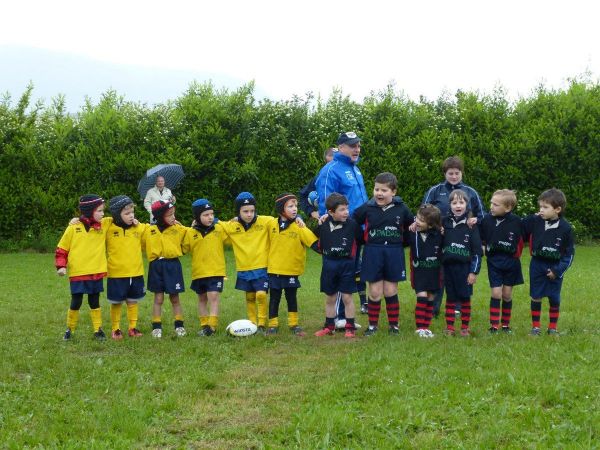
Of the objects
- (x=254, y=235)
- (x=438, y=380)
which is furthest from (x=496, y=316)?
(x=254, y=235)

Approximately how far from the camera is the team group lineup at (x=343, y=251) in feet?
25.8

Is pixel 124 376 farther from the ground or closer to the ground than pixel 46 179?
closer to the ground

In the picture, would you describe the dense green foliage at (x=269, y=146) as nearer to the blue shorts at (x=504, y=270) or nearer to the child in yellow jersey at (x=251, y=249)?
the child in yellow jersey at (x=251, y=249)

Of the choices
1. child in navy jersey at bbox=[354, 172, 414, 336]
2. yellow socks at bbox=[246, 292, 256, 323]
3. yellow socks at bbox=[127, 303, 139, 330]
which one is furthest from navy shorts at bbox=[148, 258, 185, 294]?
child in navy jersey at bbox=[354, 172, 414, 336]

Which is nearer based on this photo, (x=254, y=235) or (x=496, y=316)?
(x=496, y=316)

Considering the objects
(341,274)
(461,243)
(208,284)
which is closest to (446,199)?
(461,243)

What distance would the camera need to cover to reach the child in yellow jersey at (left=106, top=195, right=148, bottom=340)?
824cm

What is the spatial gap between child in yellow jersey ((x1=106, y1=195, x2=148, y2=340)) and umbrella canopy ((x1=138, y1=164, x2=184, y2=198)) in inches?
285

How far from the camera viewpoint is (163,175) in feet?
52.1

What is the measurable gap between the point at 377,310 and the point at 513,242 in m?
1.69

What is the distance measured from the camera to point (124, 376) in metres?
6.31

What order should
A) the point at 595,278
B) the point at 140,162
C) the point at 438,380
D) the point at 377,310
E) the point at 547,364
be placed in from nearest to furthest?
the point at 438,380 → the point at 547,364 → the point at 377,310 → the point at 595,278 → the point at 140,162

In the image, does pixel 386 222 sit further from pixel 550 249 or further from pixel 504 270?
pixel 550 249

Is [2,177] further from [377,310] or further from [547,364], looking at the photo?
[547,364]
